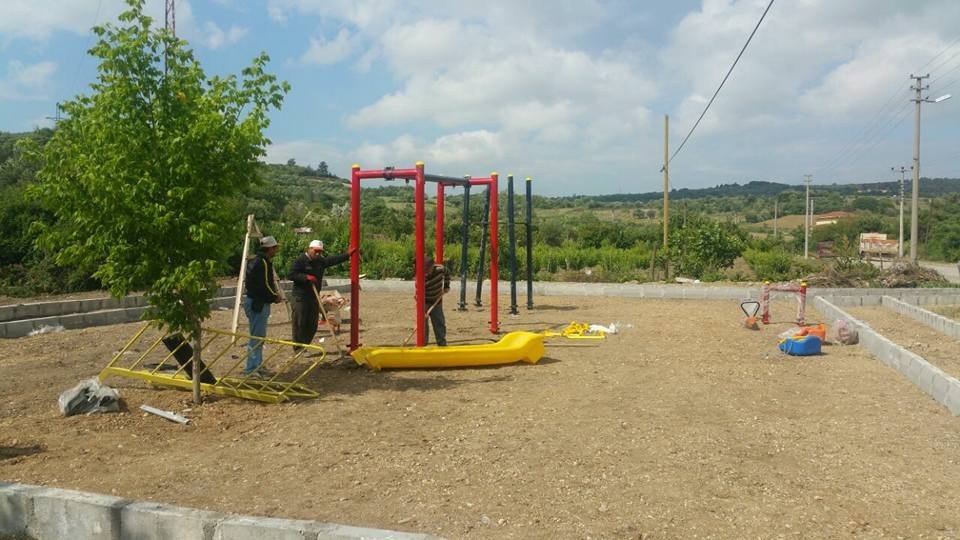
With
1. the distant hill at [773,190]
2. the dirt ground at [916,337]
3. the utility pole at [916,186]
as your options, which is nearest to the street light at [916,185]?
the utility pole at [916,186]

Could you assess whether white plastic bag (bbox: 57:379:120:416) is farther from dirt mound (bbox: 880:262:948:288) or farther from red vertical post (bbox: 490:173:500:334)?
dirt mound (bbox: 880:262:948:288)

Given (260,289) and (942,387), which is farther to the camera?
(260,289)

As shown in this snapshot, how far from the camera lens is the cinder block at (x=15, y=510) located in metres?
4.68

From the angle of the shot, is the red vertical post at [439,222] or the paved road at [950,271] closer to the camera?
the red vertical post at [439,222]

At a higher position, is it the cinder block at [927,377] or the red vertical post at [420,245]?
the red vertical post at [420,245]

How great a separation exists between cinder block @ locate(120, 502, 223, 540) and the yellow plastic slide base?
194 inches

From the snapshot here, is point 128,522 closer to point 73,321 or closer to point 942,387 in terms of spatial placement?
point 942,387

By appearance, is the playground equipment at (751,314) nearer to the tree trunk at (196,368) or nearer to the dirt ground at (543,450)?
the dirt ground at (543,450)

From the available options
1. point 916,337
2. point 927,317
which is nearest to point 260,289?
point 916,337

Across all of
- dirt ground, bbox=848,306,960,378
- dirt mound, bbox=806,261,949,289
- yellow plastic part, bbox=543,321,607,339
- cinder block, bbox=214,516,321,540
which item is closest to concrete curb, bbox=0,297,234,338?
yellow plastic part, bbox=543,321,607,339

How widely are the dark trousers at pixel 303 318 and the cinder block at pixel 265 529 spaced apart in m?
5.29

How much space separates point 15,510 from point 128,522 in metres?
0.85

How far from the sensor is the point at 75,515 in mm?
4555

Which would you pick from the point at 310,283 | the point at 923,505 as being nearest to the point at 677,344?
the point at 310,283
